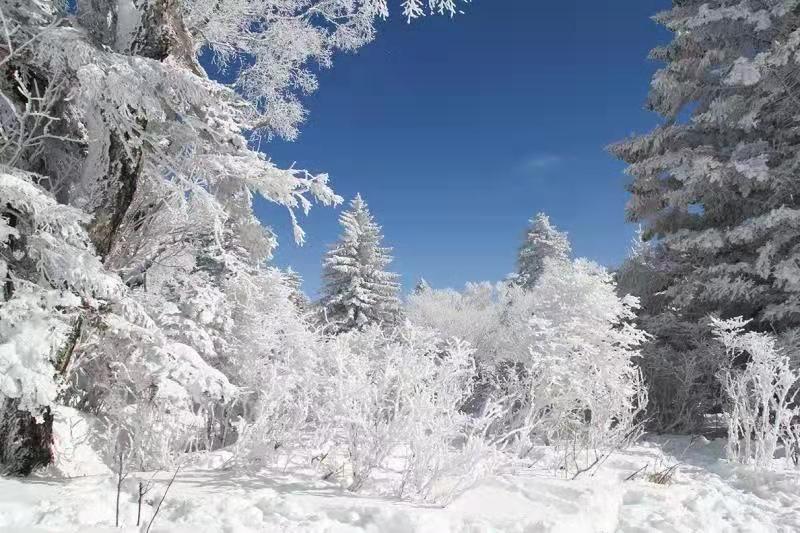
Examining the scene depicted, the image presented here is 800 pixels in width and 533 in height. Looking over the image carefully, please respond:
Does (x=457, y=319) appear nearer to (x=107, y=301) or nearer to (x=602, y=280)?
(x=602, y=280)

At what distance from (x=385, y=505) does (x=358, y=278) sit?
17546 millimetres

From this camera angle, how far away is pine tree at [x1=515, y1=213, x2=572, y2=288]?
30.4m

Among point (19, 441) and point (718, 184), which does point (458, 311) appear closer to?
point (718, 184)

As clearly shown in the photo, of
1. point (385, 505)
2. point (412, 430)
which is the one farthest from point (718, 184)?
point (385, 505)

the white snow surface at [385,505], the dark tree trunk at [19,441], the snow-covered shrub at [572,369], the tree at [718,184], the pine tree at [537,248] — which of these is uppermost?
the pine tree at [537,248]

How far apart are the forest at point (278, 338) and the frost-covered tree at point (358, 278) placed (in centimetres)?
1007

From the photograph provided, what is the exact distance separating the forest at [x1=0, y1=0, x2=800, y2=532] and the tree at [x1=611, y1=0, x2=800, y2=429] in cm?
6

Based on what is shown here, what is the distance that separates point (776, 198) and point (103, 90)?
35.0 feet

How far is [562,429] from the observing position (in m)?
7.71

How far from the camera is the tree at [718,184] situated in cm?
891

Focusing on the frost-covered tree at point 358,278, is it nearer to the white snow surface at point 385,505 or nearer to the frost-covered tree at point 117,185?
the frost-covered tree at point 117,185

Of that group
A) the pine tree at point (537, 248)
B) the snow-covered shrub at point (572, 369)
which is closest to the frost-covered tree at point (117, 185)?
the snow-covered shrub at point (572, 369)

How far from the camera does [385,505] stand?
11.3ft

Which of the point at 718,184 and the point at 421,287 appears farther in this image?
the point at 421,287
